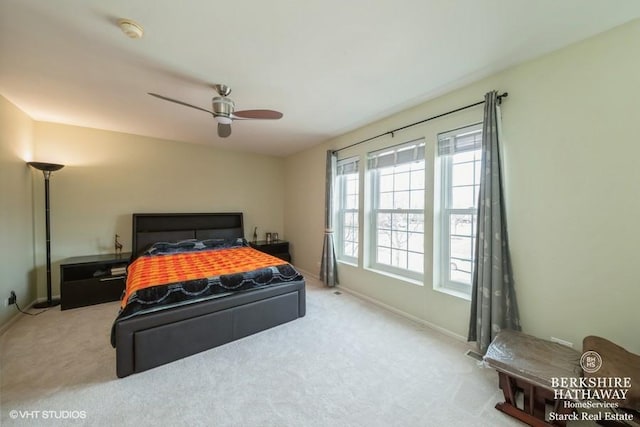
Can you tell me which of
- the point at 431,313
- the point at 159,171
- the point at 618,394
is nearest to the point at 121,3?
the point at 159,171

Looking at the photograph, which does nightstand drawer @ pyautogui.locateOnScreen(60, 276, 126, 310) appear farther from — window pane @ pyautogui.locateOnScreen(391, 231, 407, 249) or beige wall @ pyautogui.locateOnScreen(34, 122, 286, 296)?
window pane @ pyautogui.locateOnScreen(391, 231, 407, 249)

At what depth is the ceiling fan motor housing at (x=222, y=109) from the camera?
2326 millimetres

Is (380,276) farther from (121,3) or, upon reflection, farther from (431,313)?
(121,3)

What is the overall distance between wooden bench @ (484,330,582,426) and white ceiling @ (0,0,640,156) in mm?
2259

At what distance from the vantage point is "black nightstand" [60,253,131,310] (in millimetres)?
3105

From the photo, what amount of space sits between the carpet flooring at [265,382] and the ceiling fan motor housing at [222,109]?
2260 millimetres

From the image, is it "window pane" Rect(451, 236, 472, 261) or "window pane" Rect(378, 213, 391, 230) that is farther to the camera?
"window pane" Rect(378, 213, 391, 230)

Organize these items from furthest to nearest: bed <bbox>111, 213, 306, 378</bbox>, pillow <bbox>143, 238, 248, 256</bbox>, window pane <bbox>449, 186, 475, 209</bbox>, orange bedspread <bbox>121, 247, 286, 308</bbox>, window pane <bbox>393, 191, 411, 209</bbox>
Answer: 1. pillow <bbox>143, 238, 248, 256</bbox>
2. window pane <bbox>393, 191, 411, 209</bbox>
3. window pane <bbox>449, 186, 475, 209</bbox>
4. orange bedspread <bbox>121, 247, 286, 308</bbox>
5. bed <bbox>111, 213, 306, 378</bbox>

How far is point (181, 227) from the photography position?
13.8 feet

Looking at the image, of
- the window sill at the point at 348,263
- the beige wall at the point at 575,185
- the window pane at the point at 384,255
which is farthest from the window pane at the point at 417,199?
the window sill at the point at 348,263

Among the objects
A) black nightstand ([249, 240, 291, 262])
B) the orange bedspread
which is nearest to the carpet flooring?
the orange bedspread

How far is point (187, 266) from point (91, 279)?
1.56 meters

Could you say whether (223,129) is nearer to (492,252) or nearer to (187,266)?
(187,266)

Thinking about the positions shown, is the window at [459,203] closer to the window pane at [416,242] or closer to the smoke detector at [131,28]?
the window pane at [416,242]
